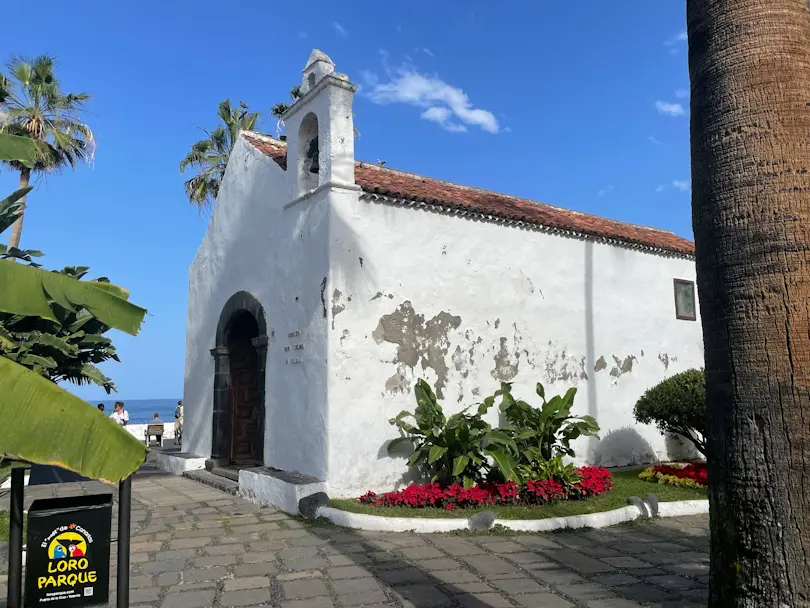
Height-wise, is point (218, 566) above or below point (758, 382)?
below

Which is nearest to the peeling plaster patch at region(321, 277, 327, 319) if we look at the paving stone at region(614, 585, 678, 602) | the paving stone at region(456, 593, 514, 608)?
the paving stone at region(456, 593, 514, 608)

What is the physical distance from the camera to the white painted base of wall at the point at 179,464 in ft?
35.9

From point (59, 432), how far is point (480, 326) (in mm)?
7043

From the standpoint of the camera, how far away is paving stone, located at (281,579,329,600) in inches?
181

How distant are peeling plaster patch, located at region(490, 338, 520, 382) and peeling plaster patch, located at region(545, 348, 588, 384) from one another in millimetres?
678

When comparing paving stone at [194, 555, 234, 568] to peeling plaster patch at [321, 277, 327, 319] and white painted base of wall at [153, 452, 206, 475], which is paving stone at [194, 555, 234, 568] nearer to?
peeling plaster patch at [321, 277, 327, 319]

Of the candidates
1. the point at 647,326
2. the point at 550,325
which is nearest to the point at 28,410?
the point at 550,325

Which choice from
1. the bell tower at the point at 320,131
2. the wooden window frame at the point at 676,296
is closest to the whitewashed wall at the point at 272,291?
the bell tower at the point at 320,131

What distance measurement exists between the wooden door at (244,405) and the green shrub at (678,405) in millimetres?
Result: 6677

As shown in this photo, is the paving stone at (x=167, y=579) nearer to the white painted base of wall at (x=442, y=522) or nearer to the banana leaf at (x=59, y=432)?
the white painted base of wall at (x=442, y=522)

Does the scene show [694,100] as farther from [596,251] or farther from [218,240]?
[218,240]

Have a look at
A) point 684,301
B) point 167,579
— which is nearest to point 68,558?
point 167,579

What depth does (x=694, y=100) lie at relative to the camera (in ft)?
8.96

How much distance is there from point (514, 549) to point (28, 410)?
464 cm
